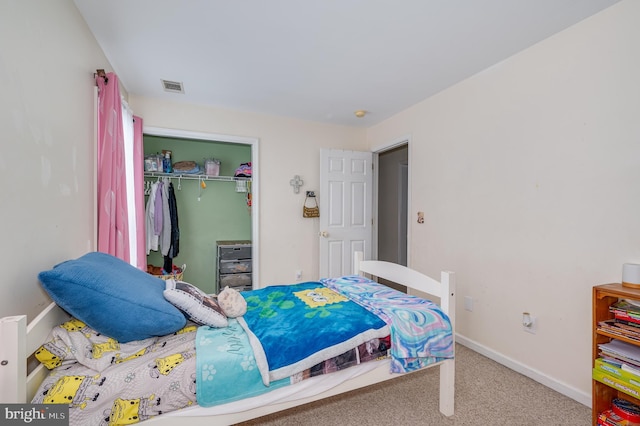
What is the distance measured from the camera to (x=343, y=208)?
12.5ft

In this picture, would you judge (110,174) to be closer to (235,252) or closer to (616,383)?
(235,252)

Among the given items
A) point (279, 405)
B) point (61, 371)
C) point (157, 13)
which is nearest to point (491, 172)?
point (279, 405)

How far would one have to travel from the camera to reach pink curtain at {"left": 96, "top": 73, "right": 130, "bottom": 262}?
6.32ft

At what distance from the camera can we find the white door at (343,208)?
3707mm

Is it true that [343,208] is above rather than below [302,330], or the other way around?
above

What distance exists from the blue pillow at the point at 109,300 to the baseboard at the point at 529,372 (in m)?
2.44

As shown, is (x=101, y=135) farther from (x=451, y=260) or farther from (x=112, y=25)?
(x=451, y=260)

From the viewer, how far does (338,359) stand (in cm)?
137

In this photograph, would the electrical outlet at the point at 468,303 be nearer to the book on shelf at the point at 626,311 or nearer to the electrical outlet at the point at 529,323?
the electrical outlet at the point at 529,323

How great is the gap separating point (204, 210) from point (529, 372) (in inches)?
159

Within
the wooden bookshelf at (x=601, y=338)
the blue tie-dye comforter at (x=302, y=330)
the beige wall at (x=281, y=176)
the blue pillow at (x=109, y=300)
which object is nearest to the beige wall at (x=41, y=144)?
the blue pillow at (x=109, y=300)

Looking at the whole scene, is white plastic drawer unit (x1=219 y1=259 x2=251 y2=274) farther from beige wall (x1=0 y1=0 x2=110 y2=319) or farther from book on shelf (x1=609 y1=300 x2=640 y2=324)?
book on shelf (x1=609 y1=300 x2=640 y2=324)

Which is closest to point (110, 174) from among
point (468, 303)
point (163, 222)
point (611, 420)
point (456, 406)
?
point (163, 222)

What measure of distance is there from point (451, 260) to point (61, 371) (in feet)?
9.34
